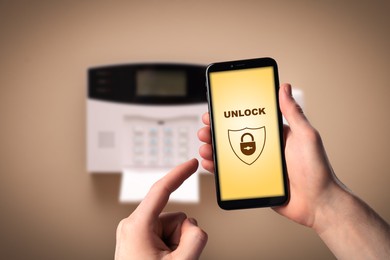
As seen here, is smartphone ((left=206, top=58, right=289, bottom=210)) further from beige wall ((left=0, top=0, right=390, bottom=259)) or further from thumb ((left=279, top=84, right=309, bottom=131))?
beige wall ((left=0, top=0, right=390, bottom=259))

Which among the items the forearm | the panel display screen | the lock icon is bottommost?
the forearm

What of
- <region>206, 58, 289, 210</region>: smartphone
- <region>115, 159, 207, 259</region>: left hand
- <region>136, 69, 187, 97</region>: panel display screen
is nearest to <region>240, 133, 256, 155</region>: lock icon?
<region>206, 58, 289, 210</region>: smartphone

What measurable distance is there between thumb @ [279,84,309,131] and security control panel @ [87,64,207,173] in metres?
0.21

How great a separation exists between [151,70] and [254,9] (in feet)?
0.72

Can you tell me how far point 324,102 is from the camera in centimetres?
70

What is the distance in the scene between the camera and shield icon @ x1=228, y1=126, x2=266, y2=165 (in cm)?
50

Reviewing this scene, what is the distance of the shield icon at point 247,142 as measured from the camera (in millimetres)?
500

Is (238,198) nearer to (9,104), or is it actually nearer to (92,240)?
(92,240)

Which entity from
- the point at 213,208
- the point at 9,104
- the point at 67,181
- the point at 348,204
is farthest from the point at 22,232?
Result: the point at 348,204

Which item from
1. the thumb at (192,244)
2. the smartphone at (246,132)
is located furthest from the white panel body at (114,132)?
the thumb at (192,244)

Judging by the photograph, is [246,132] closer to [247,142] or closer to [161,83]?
[247,142]

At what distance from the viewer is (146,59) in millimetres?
691

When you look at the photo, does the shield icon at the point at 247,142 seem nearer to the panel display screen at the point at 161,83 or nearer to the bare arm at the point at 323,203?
the bare arm at the point at 323,203

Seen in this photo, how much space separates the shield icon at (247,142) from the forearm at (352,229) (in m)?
0.11
